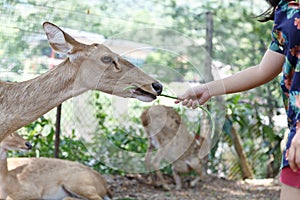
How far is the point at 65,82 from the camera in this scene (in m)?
3.62

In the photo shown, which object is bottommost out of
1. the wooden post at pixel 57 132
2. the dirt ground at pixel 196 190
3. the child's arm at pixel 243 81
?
the dirt ground at pixel 196 190

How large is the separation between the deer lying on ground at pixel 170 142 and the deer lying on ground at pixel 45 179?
72cm

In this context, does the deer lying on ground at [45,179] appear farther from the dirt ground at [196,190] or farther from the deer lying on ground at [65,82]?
the deer lying on ground at [65,82]

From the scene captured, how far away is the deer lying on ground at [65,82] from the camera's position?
3.56 meters

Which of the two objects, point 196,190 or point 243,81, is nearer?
point 243,81

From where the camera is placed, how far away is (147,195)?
6.99 metres

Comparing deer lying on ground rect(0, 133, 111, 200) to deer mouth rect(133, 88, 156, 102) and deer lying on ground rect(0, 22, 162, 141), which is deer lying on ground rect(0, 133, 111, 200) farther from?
deer mouth rect(133, 88, 156, 102)

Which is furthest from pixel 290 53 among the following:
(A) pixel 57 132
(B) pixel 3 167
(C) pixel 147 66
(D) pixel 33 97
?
(A) pixel 57 132

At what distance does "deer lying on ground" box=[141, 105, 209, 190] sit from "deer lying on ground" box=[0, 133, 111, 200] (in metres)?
0.72

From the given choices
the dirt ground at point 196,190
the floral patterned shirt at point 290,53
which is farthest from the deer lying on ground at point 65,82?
the dirt ground at point 196,190

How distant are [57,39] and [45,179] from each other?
2878mm

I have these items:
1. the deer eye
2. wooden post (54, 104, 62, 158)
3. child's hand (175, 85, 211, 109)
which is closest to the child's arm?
child's hand (175, 85, 211, 109)

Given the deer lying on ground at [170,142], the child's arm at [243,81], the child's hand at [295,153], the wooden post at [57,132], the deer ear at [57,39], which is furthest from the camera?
the wooden post at [57,132]

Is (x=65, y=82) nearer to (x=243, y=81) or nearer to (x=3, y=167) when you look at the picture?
(x=243, y=81)
